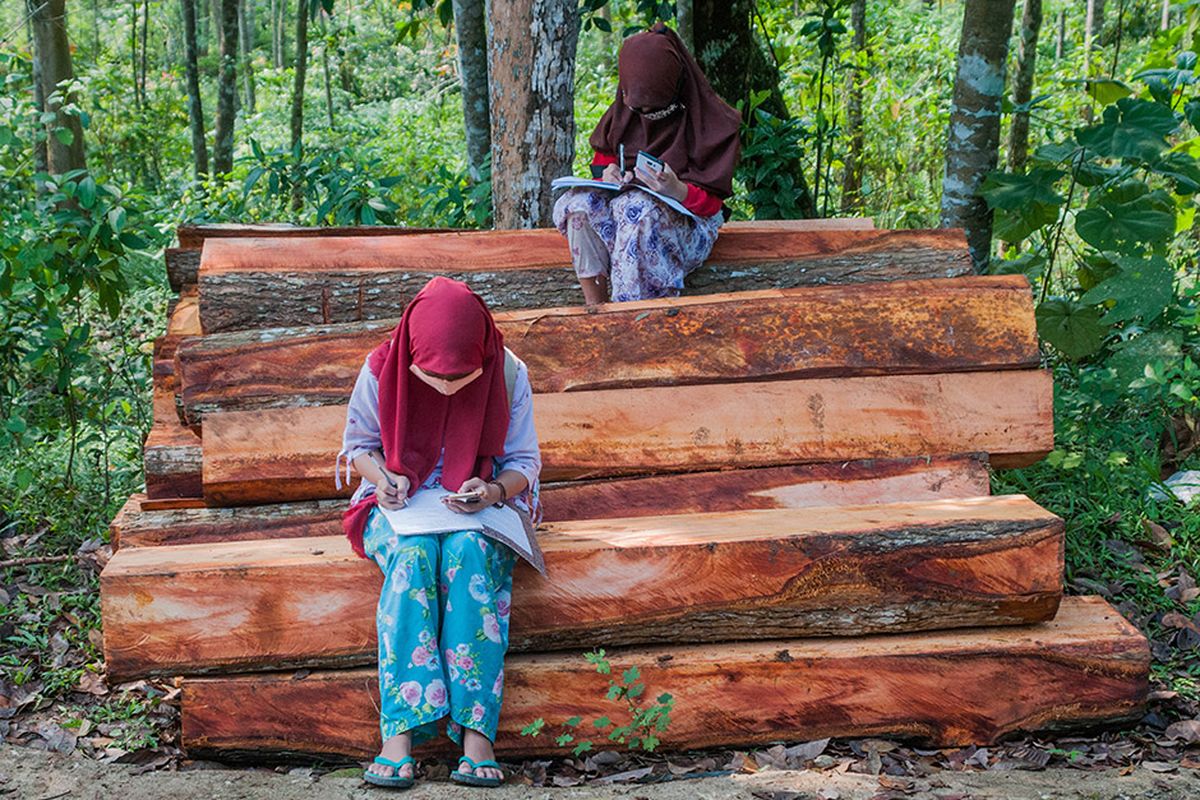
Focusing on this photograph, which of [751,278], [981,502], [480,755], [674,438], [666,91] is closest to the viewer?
[480,755]

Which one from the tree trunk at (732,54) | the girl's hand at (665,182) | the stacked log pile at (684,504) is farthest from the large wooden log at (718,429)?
the tree trunk at (732,54)

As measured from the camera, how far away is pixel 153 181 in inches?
587

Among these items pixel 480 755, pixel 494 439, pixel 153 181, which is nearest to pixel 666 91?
pixel 494 439

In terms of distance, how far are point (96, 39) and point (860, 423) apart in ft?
62.4

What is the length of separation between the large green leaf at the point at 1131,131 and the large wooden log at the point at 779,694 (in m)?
2.72

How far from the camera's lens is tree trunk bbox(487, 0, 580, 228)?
5320 millimetres

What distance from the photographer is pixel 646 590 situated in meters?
3.57

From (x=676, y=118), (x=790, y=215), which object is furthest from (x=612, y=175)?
(x=790, y=215)

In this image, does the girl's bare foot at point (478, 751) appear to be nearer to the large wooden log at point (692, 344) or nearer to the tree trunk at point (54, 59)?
the large wooden log at point (692, 344)

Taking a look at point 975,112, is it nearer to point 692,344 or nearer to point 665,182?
point 665,182

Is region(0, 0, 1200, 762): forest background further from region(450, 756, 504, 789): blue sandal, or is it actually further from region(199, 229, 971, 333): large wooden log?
region(450, 756, 504, 789): blue sandal

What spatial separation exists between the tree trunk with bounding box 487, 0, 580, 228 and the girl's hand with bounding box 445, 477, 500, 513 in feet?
7.68

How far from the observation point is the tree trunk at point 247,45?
1970 cm

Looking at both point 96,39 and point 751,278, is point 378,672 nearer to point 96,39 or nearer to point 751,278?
point 751,278
